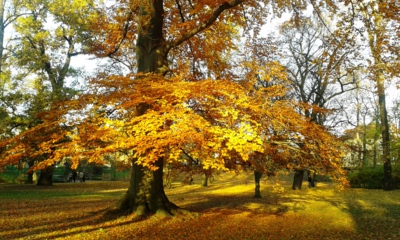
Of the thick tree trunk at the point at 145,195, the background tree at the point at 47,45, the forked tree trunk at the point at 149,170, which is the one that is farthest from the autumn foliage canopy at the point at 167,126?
the background tree at the point at 47,45

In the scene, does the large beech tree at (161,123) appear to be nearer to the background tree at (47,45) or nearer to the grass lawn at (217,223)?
the grass lawn at (217,223)

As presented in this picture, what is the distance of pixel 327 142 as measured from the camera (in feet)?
33.6

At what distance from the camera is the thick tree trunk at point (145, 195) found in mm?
11141

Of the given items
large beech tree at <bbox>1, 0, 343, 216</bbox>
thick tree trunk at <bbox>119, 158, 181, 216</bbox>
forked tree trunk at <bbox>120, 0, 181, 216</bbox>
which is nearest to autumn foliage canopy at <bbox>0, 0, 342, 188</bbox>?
large beech tree at <bbox>1, 0, 343, 216</bbox>

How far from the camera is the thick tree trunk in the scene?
11141 mm

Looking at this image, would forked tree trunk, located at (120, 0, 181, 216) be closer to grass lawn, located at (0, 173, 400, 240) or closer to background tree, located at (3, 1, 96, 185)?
grass lawn, located at (0, 173, 400, 240)

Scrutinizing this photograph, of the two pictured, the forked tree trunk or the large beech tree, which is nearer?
the large beech tree

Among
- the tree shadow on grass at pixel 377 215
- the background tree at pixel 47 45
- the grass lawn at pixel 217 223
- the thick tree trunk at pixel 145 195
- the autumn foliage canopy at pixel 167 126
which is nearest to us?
the autumn foliage canopy at pixel 167 126

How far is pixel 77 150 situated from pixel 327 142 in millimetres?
7763

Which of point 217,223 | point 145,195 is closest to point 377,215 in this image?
point 217,223

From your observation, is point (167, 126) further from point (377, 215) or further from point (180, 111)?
point (377, 215)

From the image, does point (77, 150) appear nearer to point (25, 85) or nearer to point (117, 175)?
point (25, 85)

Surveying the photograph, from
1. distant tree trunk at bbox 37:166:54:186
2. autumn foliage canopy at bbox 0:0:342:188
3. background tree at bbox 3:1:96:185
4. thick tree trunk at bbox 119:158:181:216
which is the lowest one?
distant tree trunk at bbox 37:166:54:186

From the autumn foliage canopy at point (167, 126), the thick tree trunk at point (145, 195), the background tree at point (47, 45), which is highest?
the background tree at point (47, 45)
